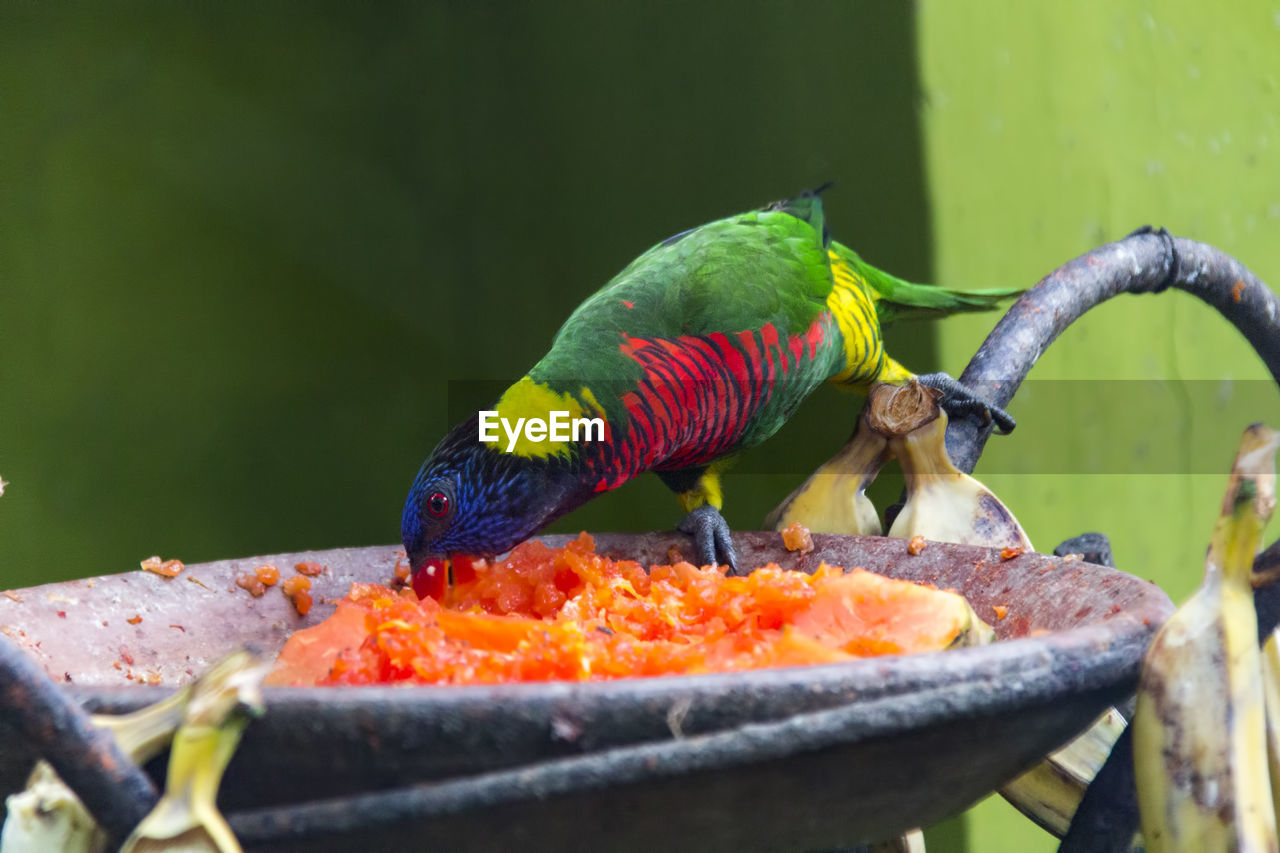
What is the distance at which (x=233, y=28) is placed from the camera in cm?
175

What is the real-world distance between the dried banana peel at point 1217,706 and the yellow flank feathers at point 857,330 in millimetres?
714

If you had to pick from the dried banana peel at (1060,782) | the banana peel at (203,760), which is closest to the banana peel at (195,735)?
the banana peel at (203,760)

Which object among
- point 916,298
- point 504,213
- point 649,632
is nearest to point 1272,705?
point 649,632

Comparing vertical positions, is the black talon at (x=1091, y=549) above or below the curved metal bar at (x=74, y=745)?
below

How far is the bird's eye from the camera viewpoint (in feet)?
3.03

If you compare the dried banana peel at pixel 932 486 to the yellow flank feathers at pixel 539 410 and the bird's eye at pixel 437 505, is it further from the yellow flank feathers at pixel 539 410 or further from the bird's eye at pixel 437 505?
the bird's eye at pixel 437 505

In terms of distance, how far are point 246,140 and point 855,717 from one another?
1.74 metres

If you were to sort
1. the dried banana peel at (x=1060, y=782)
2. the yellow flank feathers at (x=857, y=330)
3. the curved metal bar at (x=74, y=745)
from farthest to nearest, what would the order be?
the yellow flank feathers at (x=857, y=330)
the dried banana peel at (x=1060, y=782)
the curved metal bar at (x=74, y=745)

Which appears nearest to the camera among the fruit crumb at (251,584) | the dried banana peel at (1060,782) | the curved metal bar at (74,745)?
the curved metal bar at (74,745)

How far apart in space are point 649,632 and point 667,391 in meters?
0.42

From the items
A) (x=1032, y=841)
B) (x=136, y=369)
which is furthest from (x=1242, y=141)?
(x=136, y=369)

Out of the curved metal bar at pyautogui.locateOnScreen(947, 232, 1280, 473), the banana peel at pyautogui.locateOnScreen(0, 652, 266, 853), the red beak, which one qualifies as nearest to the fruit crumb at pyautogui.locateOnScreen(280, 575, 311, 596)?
the red beak

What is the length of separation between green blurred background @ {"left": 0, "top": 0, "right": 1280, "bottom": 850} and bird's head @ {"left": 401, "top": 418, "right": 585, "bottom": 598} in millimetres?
902

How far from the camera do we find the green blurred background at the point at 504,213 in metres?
1.57
